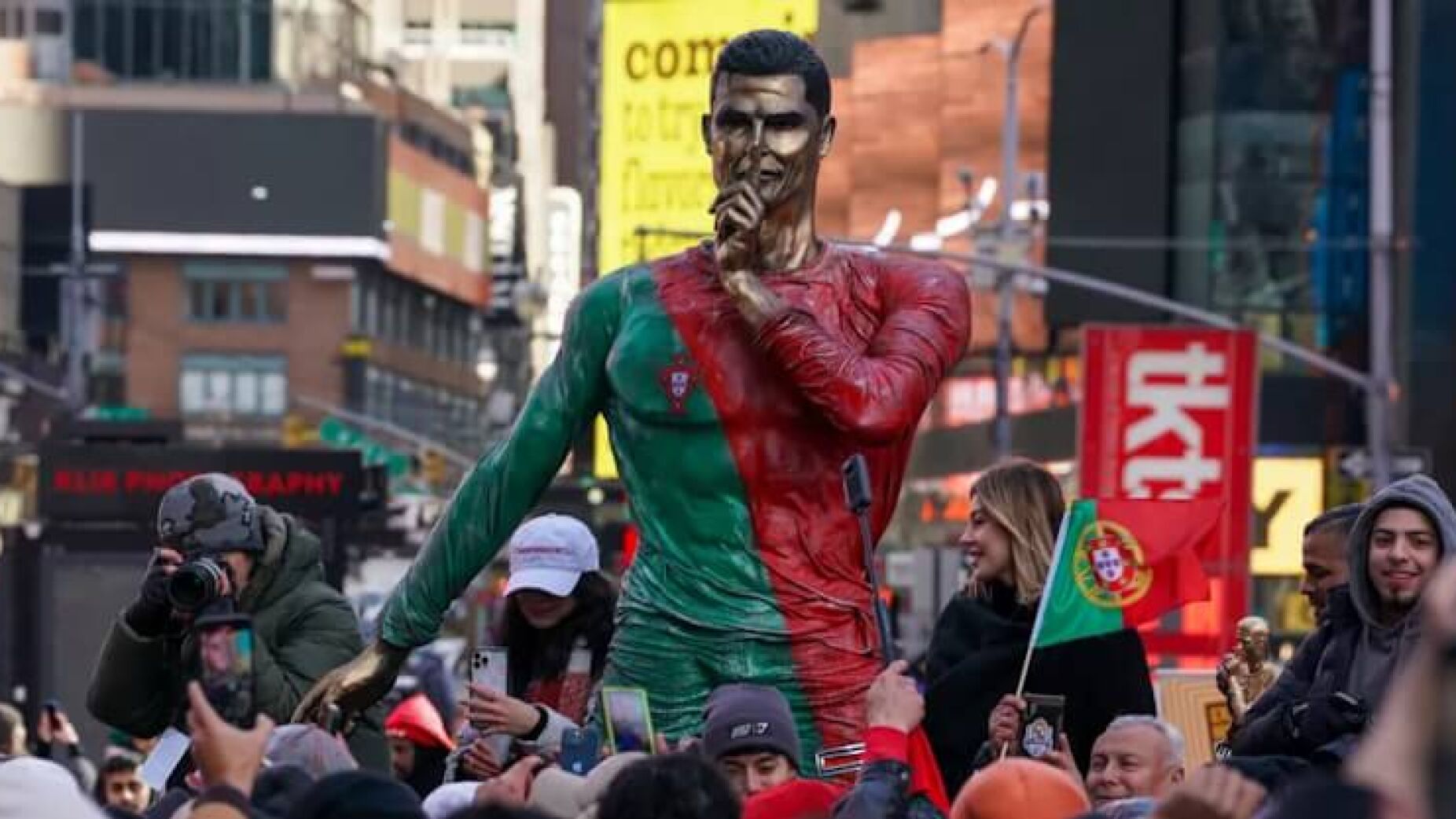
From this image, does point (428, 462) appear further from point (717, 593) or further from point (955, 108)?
point (717, 593)

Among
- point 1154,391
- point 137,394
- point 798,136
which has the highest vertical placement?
point 798,136

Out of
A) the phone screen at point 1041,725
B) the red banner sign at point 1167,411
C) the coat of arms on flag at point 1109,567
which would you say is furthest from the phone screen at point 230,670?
the red banner sign at point 1167,411

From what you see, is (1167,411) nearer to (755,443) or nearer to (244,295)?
(755,443)

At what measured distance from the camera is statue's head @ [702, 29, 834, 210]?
7879 millimetres

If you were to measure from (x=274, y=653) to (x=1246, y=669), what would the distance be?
93.3 inches

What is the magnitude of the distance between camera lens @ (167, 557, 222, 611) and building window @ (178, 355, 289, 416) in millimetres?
133209

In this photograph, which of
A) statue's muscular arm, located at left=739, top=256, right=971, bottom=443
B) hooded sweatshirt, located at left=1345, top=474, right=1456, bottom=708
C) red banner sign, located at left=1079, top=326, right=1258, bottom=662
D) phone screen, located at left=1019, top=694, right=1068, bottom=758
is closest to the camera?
statue's muscular arm, located at left=739, top=256, right=971, bottom=443

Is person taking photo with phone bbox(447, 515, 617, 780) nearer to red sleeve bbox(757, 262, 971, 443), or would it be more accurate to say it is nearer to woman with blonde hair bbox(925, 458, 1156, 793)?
woman with blonde hair bbox(925, 458, 1156, 793)

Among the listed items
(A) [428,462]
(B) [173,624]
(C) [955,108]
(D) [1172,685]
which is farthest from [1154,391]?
(A) [428,462]

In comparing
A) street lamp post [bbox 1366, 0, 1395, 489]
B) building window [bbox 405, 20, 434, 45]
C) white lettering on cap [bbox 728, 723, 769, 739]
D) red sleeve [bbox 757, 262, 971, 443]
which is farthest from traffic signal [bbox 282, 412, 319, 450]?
white lettering on cap [bbox 728, 723, 769, 739]

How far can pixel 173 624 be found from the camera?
9.17 meters

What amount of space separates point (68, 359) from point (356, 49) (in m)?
47.8

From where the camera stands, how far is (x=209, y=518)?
9.45 meters

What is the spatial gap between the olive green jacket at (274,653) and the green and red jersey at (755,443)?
1324 mm
